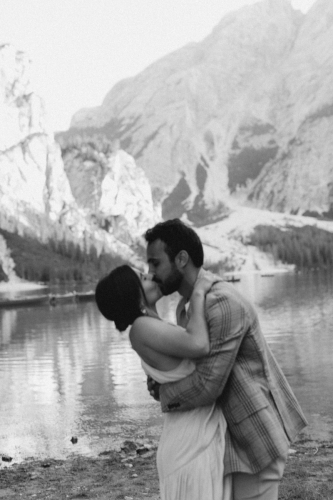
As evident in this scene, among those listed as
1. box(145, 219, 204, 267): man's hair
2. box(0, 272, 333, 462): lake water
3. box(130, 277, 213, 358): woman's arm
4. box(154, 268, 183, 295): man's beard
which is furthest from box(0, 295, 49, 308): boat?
box(130, 277, 213, 358): woman's arm

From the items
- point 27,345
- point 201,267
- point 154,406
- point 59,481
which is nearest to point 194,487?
point 201,267

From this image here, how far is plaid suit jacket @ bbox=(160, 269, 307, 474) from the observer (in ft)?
19.9

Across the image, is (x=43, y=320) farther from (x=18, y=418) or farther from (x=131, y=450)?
(x=131, y=450)

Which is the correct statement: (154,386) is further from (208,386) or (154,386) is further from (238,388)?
(238,388)

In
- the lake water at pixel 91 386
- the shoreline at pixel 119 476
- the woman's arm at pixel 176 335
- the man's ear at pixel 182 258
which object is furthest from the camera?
the lake water at pixel 91 386

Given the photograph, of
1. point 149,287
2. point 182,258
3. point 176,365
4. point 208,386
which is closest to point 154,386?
point 176,365

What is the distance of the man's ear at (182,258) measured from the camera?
6.36 m

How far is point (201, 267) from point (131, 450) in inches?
464

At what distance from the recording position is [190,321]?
242 inches

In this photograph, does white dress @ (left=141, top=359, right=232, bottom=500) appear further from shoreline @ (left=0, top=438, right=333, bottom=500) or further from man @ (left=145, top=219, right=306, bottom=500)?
shoreline @ (left=0, top=438, right=333, bottom=500)

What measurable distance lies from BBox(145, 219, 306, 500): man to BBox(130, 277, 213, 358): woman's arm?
0.27 feet

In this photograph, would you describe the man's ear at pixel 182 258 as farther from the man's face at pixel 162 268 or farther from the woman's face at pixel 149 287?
the woman's face at pixel 149 287

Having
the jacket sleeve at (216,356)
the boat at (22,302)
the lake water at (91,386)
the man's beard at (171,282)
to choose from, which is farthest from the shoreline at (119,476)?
the boat at (22,302)

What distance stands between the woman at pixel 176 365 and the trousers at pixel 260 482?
4.6 inches
